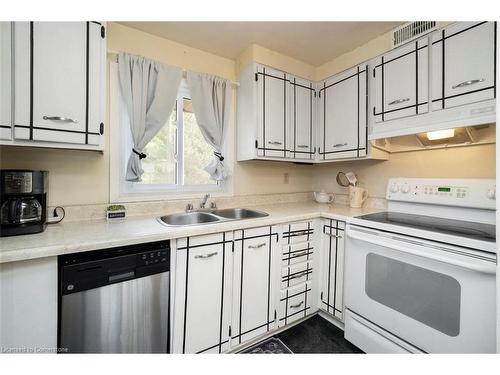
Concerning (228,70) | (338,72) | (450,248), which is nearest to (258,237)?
(450,248)

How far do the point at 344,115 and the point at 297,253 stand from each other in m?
1.32

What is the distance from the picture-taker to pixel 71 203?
1435mm

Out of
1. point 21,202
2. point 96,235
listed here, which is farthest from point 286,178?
point 21,202

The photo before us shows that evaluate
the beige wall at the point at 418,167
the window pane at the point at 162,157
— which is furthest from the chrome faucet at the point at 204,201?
the beige wall at the point at 418,167

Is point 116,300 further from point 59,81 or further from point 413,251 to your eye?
point 413,251

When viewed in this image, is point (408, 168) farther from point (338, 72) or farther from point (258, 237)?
point (258, 237)

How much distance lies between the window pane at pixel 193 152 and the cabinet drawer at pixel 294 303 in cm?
119

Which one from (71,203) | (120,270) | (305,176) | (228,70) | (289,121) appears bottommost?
(120,270)

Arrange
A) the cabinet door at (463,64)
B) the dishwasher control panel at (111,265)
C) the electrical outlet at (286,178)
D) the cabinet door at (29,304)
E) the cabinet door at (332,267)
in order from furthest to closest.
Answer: the electrical outlet at (286,178) < the cabinet door at (332,267) < the cabinet door at (463,64) < the dishwasher control panel at (111,265) < the cabinet door at (29,304)

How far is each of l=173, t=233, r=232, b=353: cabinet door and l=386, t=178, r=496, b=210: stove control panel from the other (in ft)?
4.79

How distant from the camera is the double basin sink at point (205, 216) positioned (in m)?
1.67

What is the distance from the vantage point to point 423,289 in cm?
120

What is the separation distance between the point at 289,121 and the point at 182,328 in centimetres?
184

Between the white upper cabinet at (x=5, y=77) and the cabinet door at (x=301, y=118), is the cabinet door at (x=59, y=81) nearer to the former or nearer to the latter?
the white upper cabinet at (x=5, y=77)
